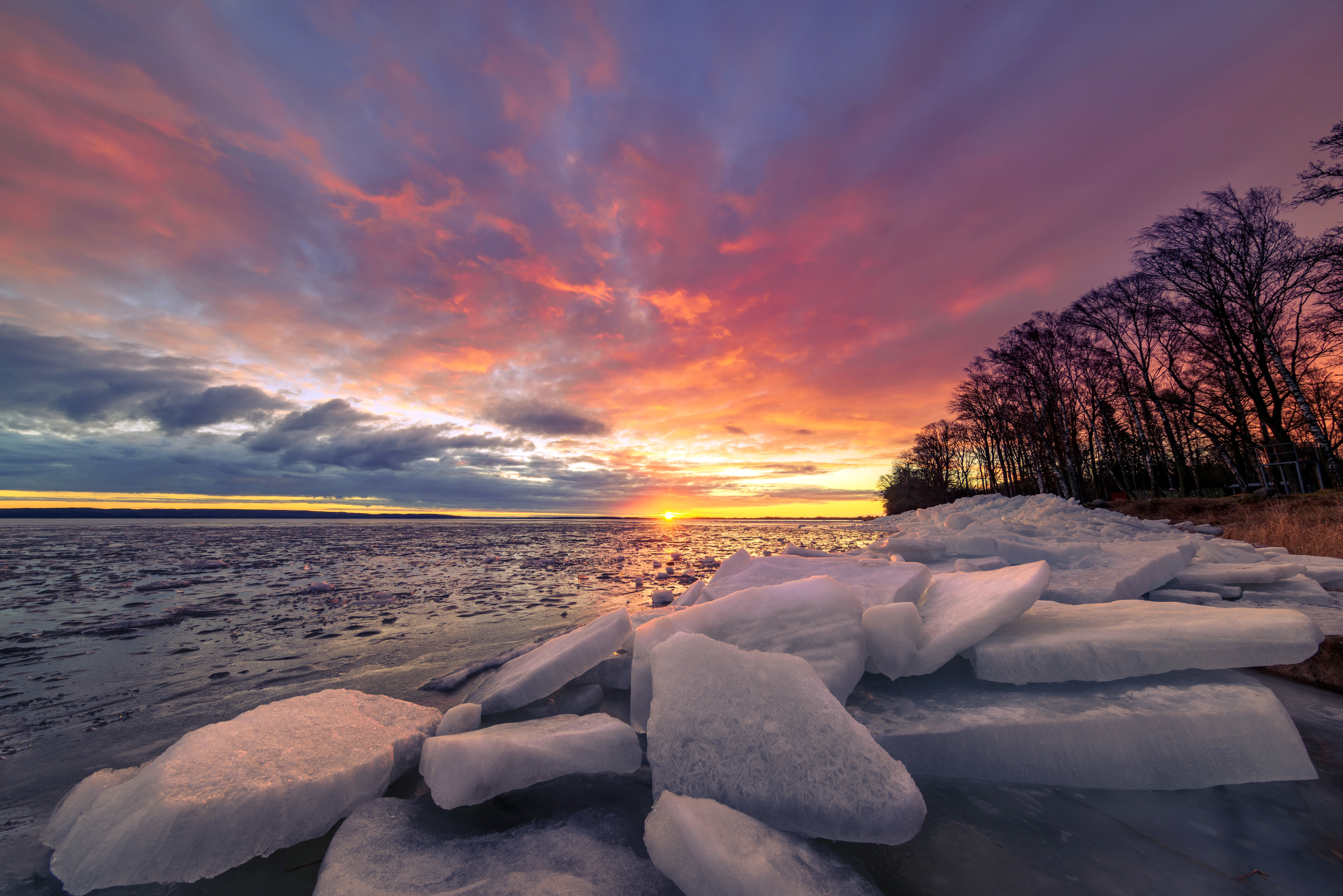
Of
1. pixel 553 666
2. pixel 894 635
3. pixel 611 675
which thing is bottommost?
pixel 611 675

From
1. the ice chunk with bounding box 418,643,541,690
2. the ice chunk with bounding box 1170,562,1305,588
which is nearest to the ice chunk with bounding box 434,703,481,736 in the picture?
the ice chunk with bounding box 418,643,541,690

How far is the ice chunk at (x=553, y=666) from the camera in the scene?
2150mm

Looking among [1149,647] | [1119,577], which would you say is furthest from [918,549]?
[1149,647]

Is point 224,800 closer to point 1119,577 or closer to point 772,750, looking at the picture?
point 772,750

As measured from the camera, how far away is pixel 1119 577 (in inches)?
114

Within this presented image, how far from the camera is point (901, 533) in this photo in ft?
36.8

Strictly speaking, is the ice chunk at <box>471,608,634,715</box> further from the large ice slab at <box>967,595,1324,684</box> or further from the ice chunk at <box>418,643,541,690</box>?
the large ice slab at <box>967,595,1324,684</box>

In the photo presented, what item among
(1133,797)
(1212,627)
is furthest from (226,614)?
(1212,627)

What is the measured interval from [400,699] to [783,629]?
201 centimetres

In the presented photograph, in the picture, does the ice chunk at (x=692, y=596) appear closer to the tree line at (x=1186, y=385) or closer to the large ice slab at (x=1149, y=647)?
the large ice slab at (x=1149, y=647)

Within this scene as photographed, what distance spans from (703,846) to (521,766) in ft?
2.30

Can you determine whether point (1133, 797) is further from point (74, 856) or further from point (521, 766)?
point (74, 856)

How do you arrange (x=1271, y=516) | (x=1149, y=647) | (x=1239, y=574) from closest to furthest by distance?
(x=1149, y=647) → (x=1239, y=574) → (x=1271, y=516)

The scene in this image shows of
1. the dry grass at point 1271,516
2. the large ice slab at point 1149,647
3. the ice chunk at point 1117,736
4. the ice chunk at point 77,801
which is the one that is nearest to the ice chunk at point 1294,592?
the large ice slab at point 1149,647
